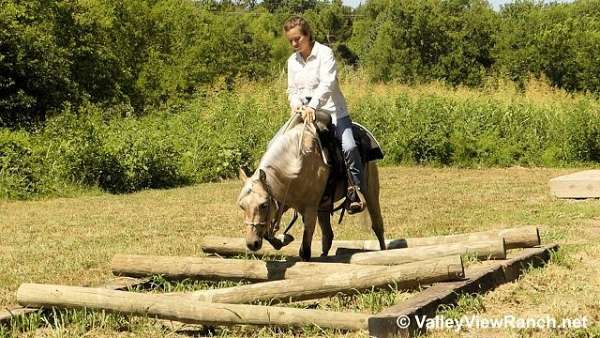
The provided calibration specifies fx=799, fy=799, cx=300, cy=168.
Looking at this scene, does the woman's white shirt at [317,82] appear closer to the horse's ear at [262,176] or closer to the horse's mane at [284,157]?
the horse's mane at [284,157]

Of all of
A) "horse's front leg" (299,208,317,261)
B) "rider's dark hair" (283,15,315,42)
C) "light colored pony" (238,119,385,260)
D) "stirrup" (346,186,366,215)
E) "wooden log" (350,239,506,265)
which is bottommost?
"wooden log" (350,239,506,265)

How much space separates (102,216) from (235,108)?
33.8 ft

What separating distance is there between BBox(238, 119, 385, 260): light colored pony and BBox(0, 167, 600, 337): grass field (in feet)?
2.77

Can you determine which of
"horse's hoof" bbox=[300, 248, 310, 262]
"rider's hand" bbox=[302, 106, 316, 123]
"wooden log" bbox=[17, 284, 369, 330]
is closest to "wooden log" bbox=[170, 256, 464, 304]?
"wooden log" bbox=[17, 284, 369, 330]

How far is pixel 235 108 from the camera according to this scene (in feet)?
77.6

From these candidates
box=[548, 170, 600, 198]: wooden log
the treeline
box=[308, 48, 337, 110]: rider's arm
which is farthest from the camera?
the treeline

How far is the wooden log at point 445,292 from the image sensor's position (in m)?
5.04

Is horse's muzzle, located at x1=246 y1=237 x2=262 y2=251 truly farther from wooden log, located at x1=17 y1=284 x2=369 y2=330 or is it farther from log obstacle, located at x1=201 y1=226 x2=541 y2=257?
log obstacle, located at x1=201 y1=226 x2=541 y2=257

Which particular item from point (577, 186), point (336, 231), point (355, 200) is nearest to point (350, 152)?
point (355, 200)

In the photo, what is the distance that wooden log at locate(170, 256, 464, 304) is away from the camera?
604cm

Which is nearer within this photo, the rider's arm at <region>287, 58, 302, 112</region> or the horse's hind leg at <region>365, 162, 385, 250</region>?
the rider's arm at <region>287, 58, 302, 112</region>

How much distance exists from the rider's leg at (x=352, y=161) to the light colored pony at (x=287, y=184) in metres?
0.19

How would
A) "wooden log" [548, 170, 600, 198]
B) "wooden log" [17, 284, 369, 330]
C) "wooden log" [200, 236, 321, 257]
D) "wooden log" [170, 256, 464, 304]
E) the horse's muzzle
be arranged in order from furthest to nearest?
"wooden log" [548, 170, 600, 198], "wooden log" [200, 236, 321, 257], the horse's muzzle, "wooden log" [170, 256, 464, 304], "wooden log" [17, 284, 369, 330]

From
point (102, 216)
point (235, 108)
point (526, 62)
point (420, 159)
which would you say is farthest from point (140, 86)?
point (526, 62)
